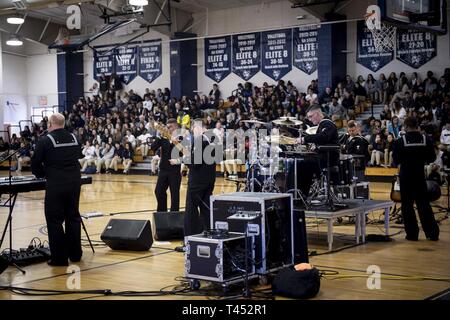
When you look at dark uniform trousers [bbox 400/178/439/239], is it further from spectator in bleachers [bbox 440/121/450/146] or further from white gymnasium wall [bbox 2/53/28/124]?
white gymnasium wall [bbox 2/53/28/124]

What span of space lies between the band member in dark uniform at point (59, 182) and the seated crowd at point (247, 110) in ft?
31.2

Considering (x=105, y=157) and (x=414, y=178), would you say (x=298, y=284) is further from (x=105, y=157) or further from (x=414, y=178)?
(x=105, y=157)

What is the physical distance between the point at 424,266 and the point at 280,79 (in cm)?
1918

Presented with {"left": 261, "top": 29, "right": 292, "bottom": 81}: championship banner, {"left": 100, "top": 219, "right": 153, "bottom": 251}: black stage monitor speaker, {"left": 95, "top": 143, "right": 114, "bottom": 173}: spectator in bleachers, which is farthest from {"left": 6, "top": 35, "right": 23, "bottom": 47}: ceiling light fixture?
{"left": 100, "top": 219, "right": 153, "bottom": 251}: black stage monitor speaker

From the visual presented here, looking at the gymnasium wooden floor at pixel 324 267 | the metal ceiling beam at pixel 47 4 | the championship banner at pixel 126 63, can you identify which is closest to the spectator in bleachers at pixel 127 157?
the championship banner at pixel 126 63

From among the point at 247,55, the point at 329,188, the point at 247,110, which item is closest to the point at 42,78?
the point at 247,55

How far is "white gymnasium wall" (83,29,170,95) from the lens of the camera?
2959 cm

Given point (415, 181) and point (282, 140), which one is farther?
point (282, 140)

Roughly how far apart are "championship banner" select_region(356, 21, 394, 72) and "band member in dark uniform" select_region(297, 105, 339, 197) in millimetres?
14887

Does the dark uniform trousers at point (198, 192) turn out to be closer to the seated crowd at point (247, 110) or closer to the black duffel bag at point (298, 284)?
the black duffel bag at point (298, 284)

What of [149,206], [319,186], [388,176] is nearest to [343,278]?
[319,186]

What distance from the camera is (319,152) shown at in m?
9.47

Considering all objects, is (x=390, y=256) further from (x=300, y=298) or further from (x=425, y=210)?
(x=300, y=298)

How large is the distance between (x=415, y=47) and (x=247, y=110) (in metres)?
6.67
